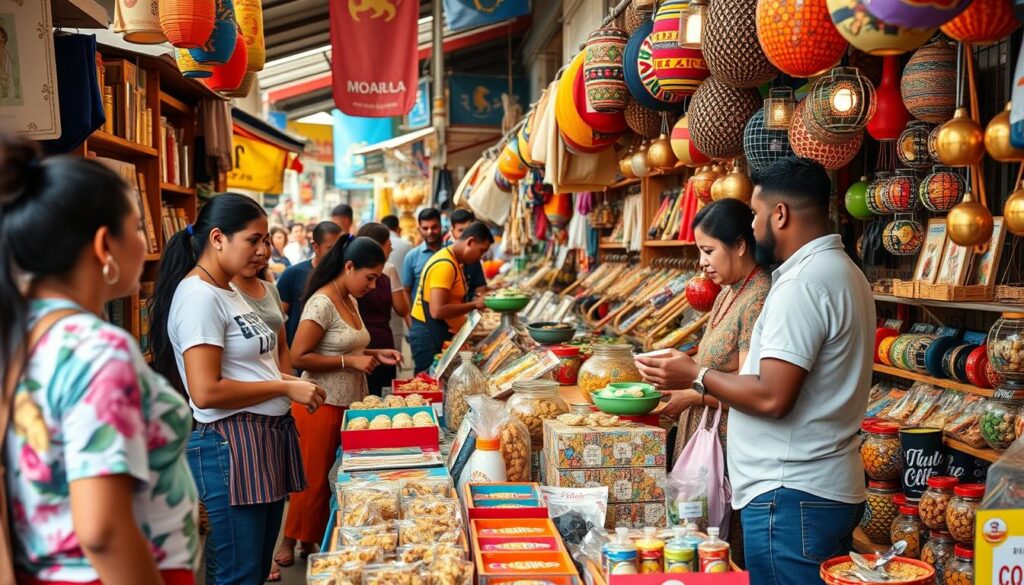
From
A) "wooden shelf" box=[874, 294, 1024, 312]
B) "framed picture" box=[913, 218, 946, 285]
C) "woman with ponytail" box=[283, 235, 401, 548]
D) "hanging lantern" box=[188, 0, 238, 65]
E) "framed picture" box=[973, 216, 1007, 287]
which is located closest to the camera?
"wooden shelf" box=[874, 294, 1024, 312]

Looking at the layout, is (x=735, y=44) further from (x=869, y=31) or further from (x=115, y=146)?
(x=115, y=146)

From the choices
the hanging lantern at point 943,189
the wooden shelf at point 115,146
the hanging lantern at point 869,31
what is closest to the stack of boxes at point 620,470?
the hanging lantern at point 869,31

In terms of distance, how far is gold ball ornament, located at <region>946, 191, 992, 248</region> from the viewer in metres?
2.68

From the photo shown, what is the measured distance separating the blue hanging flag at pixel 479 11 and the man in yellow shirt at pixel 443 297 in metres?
3.32

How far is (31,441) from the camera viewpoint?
136 centimetres

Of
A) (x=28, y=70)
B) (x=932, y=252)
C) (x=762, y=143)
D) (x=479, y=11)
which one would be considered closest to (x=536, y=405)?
(x=762, y=143)

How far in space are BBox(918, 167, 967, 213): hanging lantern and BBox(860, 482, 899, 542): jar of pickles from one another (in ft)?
3.54

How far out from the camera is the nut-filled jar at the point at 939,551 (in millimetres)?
3051

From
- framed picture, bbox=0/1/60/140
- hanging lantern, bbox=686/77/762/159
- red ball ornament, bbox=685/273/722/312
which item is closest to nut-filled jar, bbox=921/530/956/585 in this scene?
red ball ornament, bbox=685/273/722/312

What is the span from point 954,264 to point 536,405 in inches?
64.5

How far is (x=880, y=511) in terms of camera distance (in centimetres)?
344

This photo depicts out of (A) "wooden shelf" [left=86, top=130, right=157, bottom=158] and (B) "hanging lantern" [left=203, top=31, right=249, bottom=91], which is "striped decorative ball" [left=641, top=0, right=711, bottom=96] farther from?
(A) "wooden shelf" [left=86, top=130, right=157, bottom=158]

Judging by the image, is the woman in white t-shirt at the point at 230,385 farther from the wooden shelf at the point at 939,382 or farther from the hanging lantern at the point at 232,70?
the wooden shelf at the point at 939,382

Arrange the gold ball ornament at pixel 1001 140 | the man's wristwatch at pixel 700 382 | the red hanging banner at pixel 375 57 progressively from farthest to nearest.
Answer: the red hanging banner at pixel 375 57 → the man's wristwatch at pixel 700 382 → the gold ball ornament at pixel 1001 140
